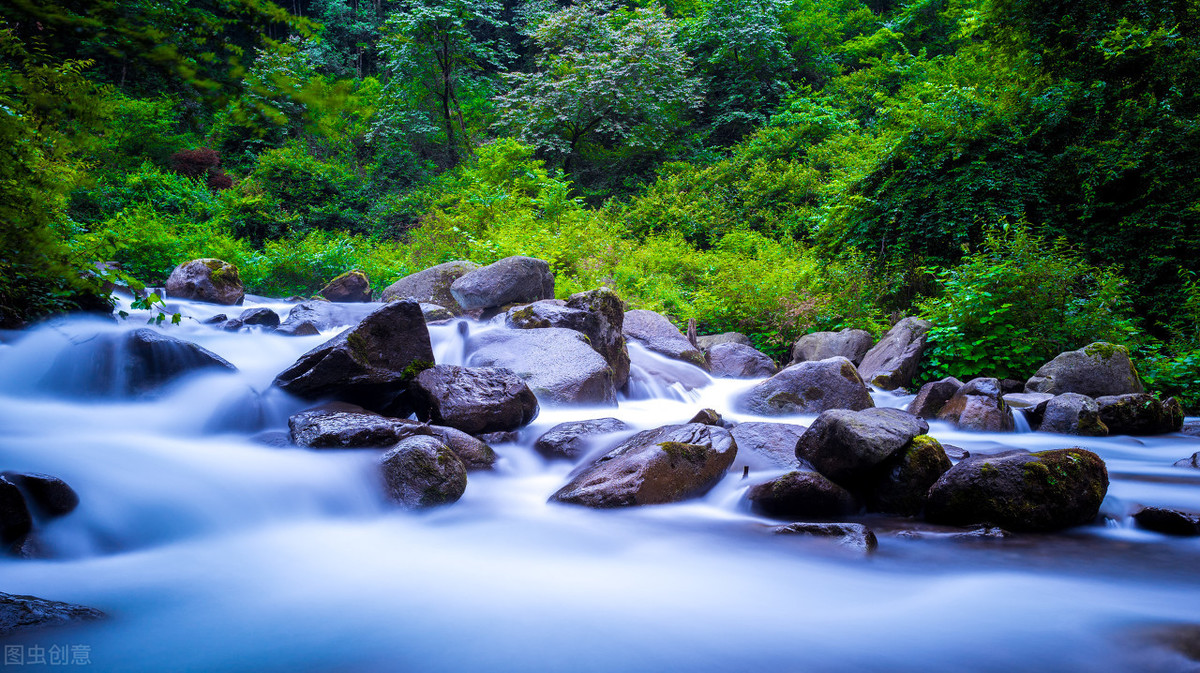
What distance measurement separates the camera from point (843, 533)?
11.7 feet

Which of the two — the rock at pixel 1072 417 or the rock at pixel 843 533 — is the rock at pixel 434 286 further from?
the rock at pixel 1072 417

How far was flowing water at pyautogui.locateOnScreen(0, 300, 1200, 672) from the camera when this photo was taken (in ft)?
8.41

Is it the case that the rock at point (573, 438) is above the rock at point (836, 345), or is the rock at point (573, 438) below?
below

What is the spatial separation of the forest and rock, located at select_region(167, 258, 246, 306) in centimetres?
211

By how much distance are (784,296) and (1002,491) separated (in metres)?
8.04

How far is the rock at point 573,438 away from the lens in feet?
17.3

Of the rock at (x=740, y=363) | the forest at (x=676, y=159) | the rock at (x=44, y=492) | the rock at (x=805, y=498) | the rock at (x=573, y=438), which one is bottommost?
the rock at (x=740, y=363)

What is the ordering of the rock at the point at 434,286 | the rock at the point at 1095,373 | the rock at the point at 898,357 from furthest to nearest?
the rock at the point at 434,286, the rock at the point at 898,357, the rock at the point at 1095,373

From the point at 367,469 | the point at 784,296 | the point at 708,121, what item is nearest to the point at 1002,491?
the point at 367,469

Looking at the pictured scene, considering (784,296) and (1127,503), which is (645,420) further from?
(784,296)

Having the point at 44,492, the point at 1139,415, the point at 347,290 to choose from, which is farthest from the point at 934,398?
the point at 347,290

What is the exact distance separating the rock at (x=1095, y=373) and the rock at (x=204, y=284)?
39.2 feet

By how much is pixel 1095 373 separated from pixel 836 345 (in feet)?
11.2

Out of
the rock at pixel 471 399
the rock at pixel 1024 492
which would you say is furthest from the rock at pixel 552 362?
the rock at pixel 1024 492
